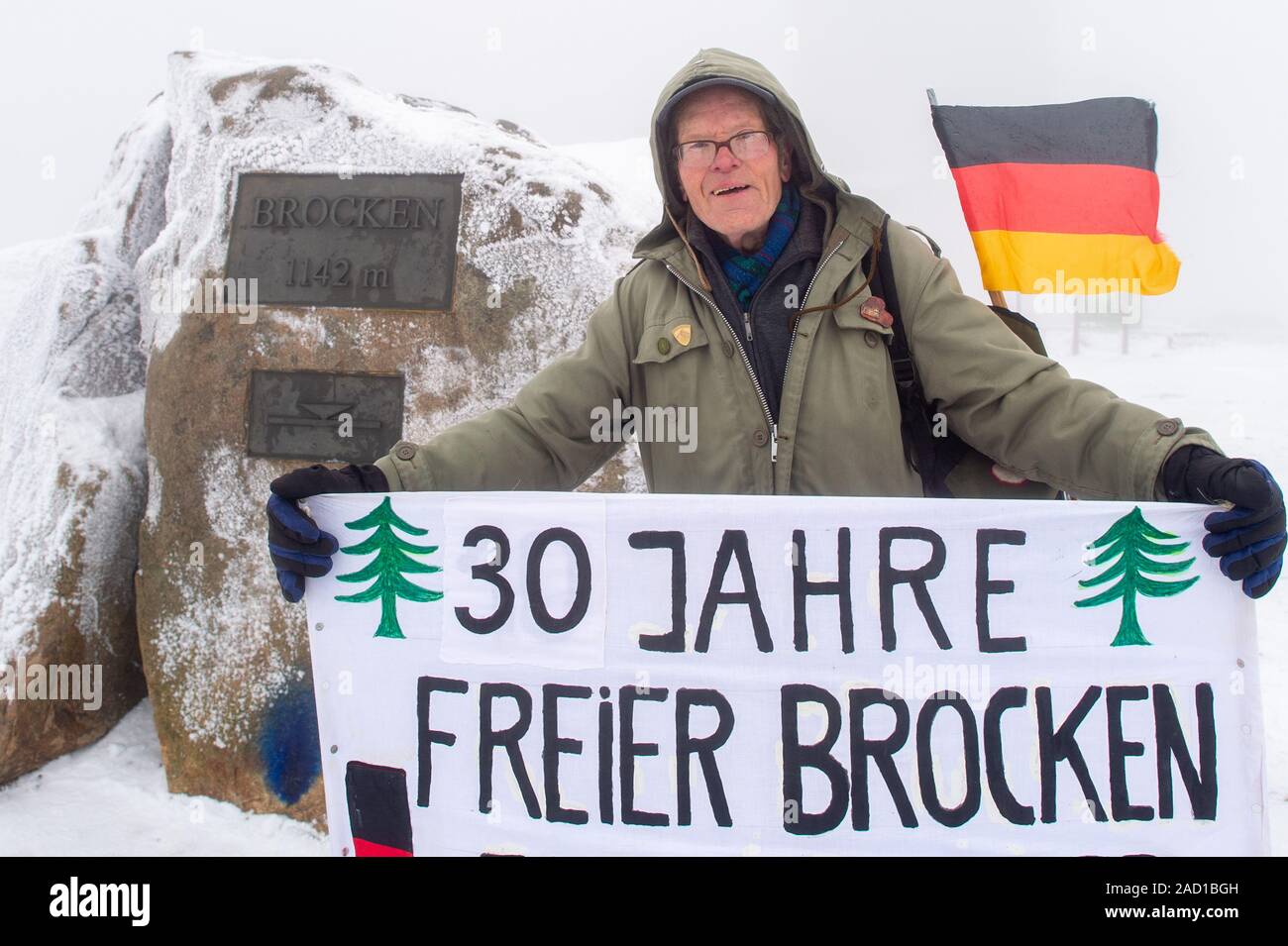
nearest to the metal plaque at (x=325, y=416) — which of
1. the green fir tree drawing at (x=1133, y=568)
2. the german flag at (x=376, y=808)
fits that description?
the german flag at (x=376, y=808)

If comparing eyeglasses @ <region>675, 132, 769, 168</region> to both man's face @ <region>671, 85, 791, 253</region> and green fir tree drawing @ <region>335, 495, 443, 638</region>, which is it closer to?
man's face @ <region>671, 85, 791, 253</region>

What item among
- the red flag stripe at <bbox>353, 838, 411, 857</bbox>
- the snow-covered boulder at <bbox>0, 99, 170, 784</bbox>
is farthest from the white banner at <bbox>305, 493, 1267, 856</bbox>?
the snow-covered boulder at <bbox>0, 99, 170, 784</bbox>

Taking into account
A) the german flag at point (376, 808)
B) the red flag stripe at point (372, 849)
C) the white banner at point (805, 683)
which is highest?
the white banner at point (805, 683)

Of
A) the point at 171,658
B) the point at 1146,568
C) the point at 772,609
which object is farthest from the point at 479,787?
the point at 171,658

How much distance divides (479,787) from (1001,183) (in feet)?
8.91

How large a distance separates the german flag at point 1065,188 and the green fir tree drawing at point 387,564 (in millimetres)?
2287

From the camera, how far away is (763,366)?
2248 millimetres

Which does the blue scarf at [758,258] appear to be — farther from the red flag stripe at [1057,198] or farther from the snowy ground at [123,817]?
the snowy ground at [123,817]

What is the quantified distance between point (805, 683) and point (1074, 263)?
7.00ft

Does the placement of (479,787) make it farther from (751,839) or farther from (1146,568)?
(1146,568)

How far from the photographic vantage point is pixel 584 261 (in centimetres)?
374

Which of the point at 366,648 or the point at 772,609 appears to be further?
the point at 366,648

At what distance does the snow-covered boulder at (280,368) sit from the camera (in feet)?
12.0

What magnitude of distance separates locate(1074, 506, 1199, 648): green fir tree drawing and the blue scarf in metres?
1.01
